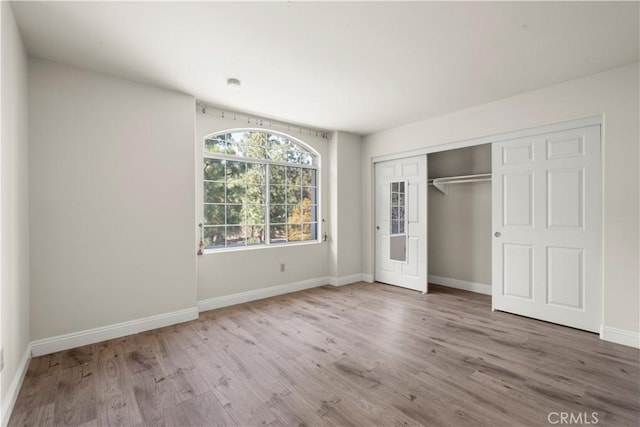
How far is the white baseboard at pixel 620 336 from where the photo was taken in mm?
2766

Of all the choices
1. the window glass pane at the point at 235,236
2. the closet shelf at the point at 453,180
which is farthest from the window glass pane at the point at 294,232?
the closet shelf at the point at 453,180

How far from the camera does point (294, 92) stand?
11.4ft

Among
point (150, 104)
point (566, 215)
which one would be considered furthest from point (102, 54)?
point (566, 215)

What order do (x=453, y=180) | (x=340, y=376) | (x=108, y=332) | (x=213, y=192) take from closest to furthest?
(x=340, y=376), (x=108, y=332), (x=213, y=192), (x=453, y=180)

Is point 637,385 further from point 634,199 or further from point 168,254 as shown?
point 168,254

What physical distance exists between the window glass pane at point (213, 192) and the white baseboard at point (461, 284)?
3792 millimetres

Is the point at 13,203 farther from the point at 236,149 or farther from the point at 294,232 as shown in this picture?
the point at 294,232

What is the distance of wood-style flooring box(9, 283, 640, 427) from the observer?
187 cm

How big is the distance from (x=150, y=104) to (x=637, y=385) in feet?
16.2

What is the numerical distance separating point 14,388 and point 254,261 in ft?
8.55

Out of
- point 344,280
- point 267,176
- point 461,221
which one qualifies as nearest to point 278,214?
point 267,176

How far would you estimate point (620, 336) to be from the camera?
9.32ft

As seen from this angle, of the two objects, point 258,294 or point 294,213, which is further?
point 294,213

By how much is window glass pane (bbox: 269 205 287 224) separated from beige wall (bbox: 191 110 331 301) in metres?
0.42
